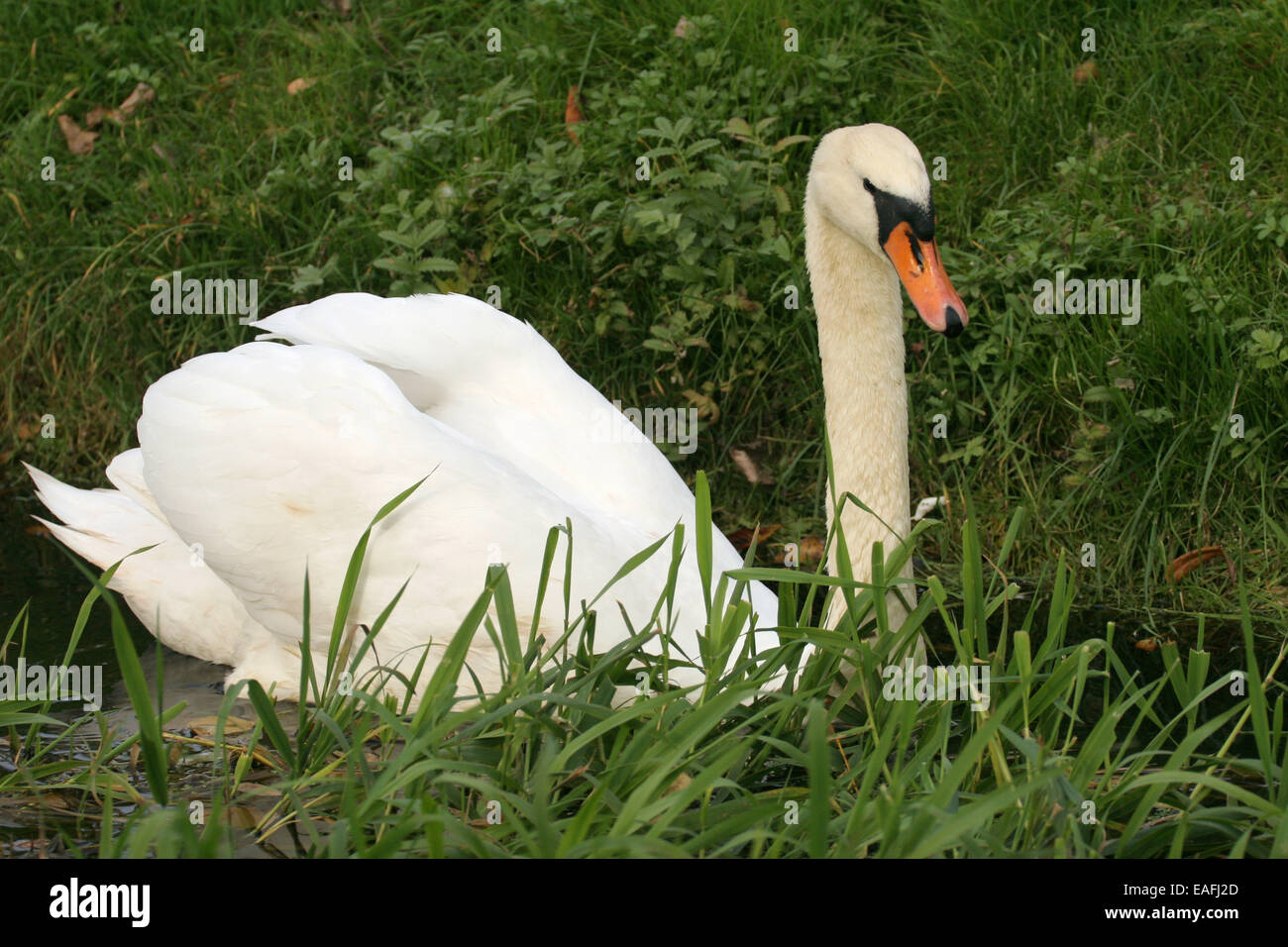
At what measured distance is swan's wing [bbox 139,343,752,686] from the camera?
3.58 metres

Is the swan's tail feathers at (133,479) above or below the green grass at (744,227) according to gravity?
below

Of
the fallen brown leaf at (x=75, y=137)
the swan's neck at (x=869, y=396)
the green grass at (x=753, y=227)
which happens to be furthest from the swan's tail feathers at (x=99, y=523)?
the fallen brown leaf at (x=75, y=137)

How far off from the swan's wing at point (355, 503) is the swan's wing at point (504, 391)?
334 millimetres

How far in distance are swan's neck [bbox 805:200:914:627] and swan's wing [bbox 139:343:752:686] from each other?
0.39 metres

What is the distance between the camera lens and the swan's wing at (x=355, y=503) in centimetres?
358

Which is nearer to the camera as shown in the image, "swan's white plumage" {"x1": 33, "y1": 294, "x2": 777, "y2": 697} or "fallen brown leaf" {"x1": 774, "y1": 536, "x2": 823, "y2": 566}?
"swan's white plumage" {"x1": 33, "y1": 294, "x2": 777, "y2": 697}

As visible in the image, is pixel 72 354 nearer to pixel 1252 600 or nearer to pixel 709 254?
pixel 709 254

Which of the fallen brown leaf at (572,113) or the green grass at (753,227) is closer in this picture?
the green grass at (753,227)

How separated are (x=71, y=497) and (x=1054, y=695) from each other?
2891mm

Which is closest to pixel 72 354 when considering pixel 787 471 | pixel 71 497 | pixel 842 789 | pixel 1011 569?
pixel 71 497

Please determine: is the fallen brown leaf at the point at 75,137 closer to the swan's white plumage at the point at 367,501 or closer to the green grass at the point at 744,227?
the green grass at the point at 744,227

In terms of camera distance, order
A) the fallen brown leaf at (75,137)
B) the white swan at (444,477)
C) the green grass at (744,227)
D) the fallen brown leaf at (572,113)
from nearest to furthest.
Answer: the white swan at (444,477) < the green grass at (744,227) < the fallen brown leaf at (572,113) < the fallen brown leaf at (75,137)

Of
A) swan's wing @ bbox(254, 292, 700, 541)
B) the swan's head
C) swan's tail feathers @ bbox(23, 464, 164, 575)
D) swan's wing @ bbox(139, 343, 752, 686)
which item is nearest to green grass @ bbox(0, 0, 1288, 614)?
swan's wing @ bbox(254, 292, 700, 541)

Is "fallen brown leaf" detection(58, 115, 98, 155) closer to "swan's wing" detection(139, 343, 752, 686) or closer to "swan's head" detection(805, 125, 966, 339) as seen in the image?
"swan's wing" detection(139, 343, 752, 686)
